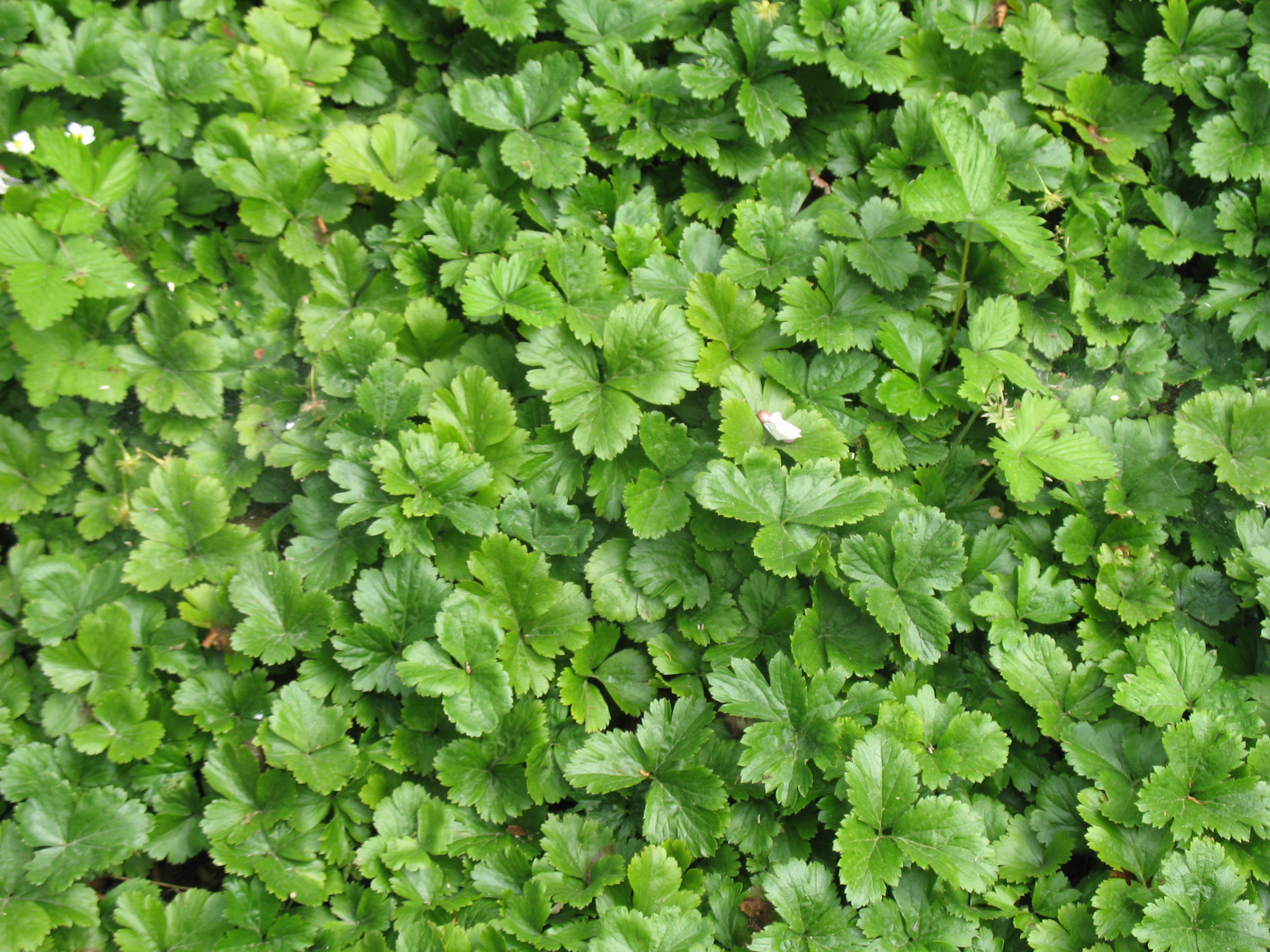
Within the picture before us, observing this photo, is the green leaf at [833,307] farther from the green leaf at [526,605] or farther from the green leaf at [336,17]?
the green leaf at [336,17]

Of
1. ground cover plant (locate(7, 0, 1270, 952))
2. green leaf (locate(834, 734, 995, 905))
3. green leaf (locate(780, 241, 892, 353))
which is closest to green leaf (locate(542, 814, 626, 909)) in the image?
ground cover plant (locate(7, 0, 1270, 952))

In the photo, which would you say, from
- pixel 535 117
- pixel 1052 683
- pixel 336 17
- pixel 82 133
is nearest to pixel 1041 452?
pixel 1052 683

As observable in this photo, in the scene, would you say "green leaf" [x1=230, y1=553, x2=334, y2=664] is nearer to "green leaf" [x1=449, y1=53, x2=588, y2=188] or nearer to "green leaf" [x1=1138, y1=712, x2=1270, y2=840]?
"green leaf" [x1=449, y1=53, x2=588, y2=188]

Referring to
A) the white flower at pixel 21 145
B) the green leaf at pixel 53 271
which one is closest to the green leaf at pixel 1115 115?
the green leaf at pixel 53 271

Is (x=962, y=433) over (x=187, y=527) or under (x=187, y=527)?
over

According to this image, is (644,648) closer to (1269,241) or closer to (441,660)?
(441,660)

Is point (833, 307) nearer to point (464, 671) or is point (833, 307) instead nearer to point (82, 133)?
point (464, 671)
